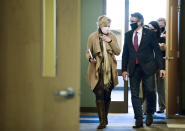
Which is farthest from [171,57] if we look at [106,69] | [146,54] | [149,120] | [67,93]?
[67,93]

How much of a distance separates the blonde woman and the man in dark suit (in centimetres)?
19

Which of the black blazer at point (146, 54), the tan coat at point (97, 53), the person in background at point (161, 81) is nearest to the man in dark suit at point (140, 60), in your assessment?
the black blazer at point (146, 54)

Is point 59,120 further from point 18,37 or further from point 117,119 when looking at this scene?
point 117,119

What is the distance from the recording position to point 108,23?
4.40m

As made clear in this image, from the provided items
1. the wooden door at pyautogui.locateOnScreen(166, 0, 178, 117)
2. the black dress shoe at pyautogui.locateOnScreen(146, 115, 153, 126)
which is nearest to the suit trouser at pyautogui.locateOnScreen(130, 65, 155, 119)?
the black dress shoe at pyautogui.locateOnScreen(146, 115, 153, 126)

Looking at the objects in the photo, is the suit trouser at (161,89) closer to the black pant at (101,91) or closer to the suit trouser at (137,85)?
the suit trouser at (137,85)

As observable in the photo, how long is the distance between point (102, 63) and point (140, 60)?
1.59ft

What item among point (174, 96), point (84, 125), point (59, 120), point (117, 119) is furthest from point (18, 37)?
point (174, 96)

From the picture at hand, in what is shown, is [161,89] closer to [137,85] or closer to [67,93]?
[137,85]

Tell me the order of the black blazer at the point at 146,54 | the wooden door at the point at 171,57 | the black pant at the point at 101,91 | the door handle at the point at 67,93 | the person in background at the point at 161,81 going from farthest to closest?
the person in background at the point at 161,81
the wooden door at the point at 171,57
the black pant at the point at 101,91
the black blazer at the point at 146,54
the door handle at the point at 67,93

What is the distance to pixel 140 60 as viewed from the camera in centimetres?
427

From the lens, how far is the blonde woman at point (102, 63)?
14.3 ft

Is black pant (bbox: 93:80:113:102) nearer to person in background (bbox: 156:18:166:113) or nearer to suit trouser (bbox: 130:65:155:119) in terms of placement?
suit trouser (bbox: 130:65:155:119)

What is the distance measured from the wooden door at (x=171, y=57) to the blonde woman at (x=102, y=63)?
0.98 metres
